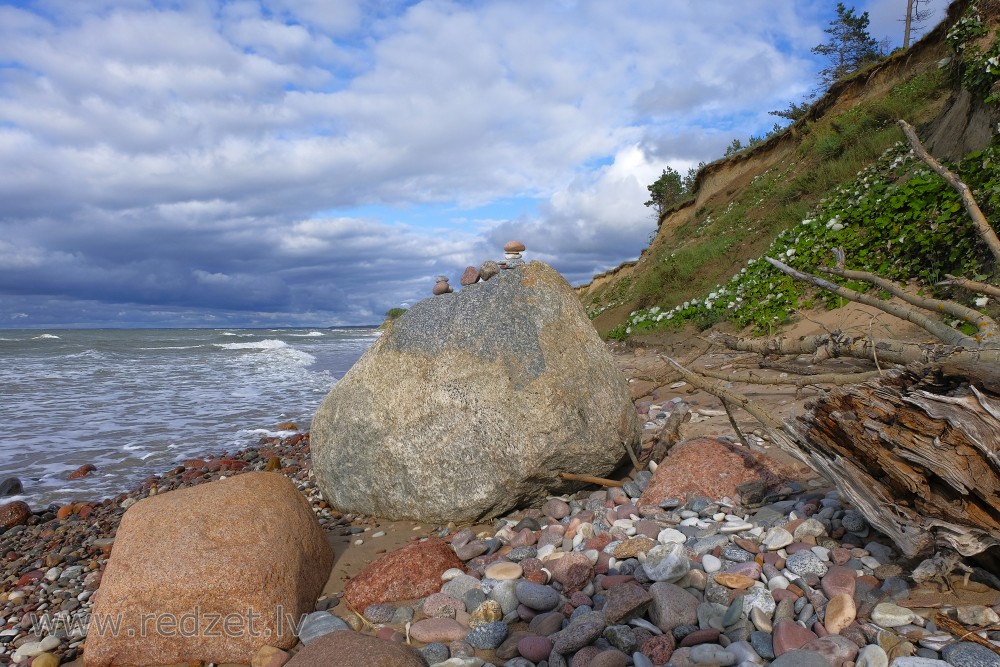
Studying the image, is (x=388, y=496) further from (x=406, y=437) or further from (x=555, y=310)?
(x=555, y=310)

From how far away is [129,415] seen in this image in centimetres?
1080

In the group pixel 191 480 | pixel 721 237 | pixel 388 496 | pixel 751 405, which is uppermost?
pixel 721 237

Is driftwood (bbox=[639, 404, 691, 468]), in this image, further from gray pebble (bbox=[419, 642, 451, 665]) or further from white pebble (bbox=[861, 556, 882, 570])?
gray pebble (bbox=[419, 642, 451, 665])

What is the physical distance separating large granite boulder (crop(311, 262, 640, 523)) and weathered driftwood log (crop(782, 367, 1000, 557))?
1958 mm

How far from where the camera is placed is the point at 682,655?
2422 mm

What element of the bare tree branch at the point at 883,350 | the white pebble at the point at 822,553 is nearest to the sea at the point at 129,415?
the white pebble at the point at 822,553

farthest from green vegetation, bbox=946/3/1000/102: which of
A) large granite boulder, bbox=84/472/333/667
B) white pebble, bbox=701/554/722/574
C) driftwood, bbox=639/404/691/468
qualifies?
large granite boulder, bbox=84/472/333/667

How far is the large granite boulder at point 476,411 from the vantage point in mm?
4316

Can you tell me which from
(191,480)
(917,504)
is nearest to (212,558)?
(917,504)

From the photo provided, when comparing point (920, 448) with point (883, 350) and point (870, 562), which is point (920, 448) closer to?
Answer: point (870, 562)

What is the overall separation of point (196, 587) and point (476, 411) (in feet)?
6.59

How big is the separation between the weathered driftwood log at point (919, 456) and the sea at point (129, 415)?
24.1ft

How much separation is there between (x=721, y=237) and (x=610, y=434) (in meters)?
11.3

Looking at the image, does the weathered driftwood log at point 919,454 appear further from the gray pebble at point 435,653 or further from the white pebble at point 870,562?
the gray pebble at point 435,653
